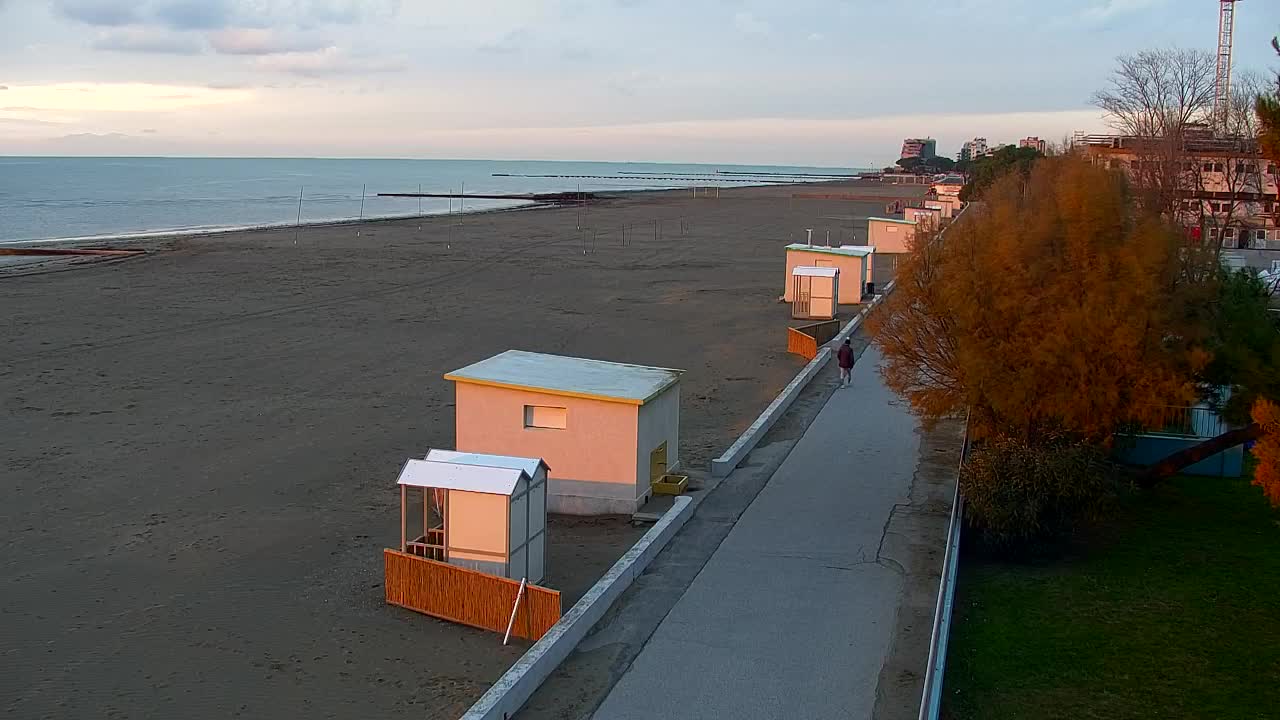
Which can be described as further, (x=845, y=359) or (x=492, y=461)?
(x=845, y=359)

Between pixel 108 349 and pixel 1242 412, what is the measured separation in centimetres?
2636

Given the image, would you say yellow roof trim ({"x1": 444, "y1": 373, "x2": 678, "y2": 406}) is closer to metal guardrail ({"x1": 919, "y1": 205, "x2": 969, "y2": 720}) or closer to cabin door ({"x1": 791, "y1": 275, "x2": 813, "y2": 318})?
metal guardrail ({"x1": 919, "y1": 205, "x2": 969, "y2": 720})

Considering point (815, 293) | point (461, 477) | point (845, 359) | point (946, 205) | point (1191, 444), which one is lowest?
point (1191, 444)

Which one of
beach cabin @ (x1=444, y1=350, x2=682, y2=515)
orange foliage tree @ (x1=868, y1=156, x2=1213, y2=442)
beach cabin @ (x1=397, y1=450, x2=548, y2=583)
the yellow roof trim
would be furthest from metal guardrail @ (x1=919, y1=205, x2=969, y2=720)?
beach cabin @ (x1=397, y1=450, x2=548, y2=583)

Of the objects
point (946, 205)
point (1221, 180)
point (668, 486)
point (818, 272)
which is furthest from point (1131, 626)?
point (946, 205)

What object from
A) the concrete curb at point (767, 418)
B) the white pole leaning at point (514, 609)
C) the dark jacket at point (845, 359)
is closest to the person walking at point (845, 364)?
the dark jacket at point (845, 359)

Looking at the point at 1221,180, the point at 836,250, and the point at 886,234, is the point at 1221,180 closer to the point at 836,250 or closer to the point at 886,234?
the point at 886,234

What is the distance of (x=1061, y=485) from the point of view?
1491cm

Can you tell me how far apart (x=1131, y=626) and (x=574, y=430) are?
24.9ft

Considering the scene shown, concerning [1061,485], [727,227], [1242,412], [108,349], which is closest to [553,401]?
[1061,485]

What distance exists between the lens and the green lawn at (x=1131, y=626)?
1141 centimetres

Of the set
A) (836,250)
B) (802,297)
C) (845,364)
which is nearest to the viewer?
(845,364)

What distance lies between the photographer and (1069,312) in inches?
603

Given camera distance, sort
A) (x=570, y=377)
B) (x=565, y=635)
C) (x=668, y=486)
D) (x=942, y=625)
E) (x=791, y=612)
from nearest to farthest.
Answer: (x=565, y=635)
(x=942, y=625)
(x=791, y=612)
(x=668, y=486)
(x=570, y=377)
